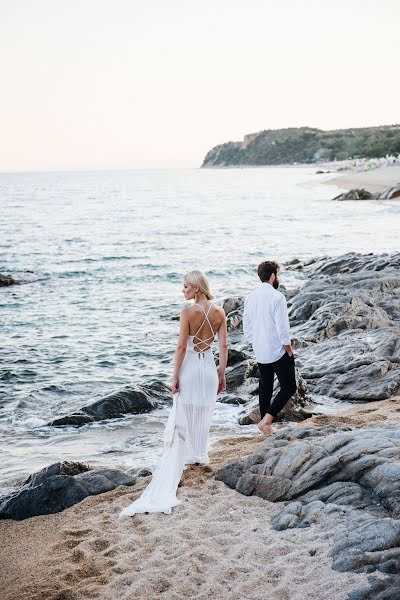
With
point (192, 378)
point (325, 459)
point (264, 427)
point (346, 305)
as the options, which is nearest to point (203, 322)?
point (192, 378)

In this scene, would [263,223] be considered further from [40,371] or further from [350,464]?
[350,464]

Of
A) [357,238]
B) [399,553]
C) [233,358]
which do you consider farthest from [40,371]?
[357,238]

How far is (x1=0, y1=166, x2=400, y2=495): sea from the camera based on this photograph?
10.3 meters

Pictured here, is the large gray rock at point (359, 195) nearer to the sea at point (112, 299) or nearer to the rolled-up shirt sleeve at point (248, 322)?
the sea at point (112, 299)

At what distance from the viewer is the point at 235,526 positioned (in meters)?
6.16

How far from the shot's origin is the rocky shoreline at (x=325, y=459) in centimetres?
547

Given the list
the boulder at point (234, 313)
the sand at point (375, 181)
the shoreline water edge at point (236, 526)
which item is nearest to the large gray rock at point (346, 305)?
the boulder at point (234, 313)

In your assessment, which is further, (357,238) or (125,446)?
(357,238)

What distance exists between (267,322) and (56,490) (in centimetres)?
284

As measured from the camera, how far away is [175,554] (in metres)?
5.73

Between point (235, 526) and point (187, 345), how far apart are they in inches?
74.7

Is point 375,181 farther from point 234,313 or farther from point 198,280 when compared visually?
point 198,280

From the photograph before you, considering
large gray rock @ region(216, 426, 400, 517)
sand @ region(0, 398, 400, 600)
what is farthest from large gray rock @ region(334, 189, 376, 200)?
sand @ region(0, 398, 400, 600)

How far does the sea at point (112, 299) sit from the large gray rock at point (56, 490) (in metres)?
0.94
